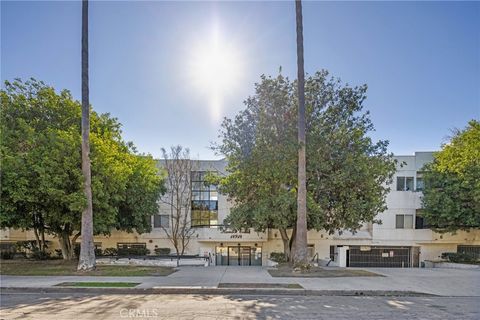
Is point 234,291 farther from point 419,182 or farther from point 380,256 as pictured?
point 419,182

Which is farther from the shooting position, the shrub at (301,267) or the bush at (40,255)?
the bush at (40,255)

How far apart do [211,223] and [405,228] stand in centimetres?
1545

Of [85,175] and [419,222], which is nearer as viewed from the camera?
[85,175]

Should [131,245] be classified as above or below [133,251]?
above

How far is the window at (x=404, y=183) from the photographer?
2756 centimetres

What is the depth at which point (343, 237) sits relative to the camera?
2667 cm

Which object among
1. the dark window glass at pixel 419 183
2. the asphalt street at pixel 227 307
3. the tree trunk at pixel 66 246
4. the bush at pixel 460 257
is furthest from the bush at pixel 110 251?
the bush at pixel 460 257

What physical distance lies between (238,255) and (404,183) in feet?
48.1

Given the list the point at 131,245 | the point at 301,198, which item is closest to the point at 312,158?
the point at 301,198

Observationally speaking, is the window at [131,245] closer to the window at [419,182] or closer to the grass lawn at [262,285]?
the grass lawn at [262,285]

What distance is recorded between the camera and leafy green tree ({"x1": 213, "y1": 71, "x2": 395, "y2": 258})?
16.2 m

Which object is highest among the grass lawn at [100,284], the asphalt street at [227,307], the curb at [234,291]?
the asphalt street at [227,307]

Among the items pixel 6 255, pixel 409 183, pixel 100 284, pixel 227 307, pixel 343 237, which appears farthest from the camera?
pixel 409 183

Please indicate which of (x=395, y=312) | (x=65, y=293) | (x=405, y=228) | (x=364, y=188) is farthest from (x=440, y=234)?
(x=65, y=293)
